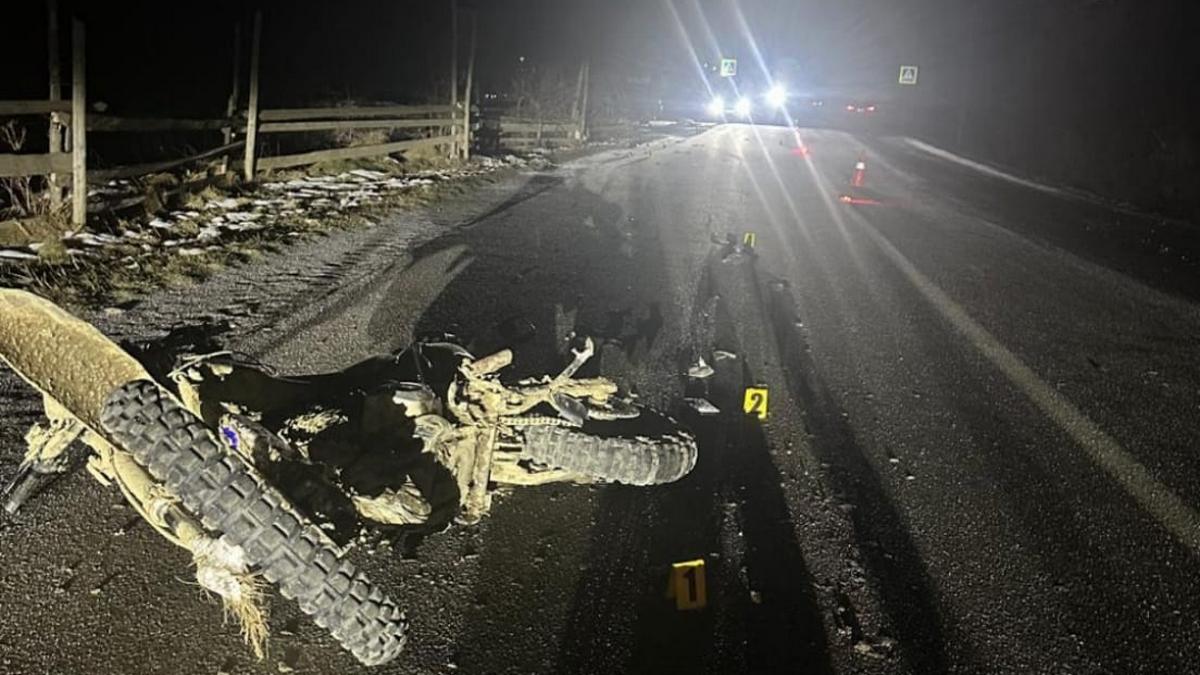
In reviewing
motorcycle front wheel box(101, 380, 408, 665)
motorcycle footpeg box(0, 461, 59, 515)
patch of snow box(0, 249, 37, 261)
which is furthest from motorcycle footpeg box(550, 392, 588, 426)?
patch of snow box(0, 249, 37, 261)

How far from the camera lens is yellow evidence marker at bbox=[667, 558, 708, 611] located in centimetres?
303

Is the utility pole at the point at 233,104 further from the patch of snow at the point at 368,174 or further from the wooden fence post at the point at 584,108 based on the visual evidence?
the wooden fence post at the point at 584,108

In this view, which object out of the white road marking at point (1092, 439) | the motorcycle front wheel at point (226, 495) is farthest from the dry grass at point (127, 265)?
the white road marking at point (1092, 439)

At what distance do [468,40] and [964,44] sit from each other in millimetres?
37023

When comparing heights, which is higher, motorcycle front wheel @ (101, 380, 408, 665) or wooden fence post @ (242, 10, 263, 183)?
wooden fence post @ (242, 10, 263, 183)

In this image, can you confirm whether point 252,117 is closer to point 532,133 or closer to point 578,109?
point 532,133

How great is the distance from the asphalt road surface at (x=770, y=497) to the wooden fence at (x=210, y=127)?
2.78 meters

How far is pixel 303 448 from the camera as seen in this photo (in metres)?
2.76

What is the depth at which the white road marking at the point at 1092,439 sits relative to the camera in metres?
4.04

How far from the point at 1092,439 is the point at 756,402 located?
2135 millimetres

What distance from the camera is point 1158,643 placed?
3064 millimetres

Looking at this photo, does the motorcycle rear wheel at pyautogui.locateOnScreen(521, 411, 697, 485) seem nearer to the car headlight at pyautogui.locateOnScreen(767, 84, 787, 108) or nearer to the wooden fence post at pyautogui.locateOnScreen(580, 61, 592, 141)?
the wooden fence post at pyautogui.locateOnScreen(580, 61, 592, 141)

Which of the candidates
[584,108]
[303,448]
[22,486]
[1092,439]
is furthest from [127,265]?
[584,108]

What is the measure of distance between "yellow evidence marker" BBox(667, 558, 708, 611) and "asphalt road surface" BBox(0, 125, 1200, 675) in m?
0.06
